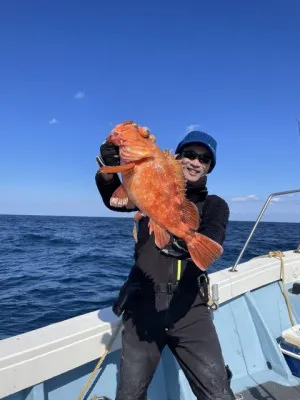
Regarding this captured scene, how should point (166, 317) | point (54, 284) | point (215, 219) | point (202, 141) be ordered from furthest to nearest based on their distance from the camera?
1. point (54, 284)
2. point (202, 141)
3. point (215, 219)
4. point (166, 317)

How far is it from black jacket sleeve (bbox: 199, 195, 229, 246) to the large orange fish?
44 centimetres

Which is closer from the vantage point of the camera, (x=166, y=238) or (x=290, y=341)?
(x=166, y=238)

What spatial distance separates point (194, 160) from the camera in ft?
11.7

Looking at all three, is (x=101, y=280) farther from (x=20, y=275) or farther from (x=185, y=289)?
(x=185, y=289)

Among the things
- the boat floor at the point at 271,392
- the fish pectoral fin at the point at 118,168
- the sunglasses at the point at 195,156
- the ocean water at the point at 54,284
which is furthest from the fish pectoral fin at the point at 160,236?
the ocean water at the point at 54,284

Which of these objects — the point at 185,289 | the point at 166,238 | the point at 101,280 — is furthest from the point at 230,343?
the point at 101,280

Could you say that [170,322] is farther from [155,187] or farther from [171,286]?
[155,187]

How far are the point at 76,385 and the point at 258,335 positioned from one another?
275 centimetres

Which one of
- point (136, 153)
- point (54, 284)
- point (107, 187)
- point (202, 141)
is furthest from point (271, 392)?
point (54, 284)

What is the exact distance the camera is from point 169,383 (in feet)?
13.3

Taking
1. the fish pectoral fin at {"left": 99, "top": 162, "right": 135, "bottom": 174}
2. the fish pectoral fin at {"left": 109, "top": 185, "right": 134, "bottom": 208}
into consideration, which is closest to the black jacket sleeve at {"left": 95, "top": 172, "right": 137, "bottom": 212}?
the fish pectoral fin at {"left": 109, "top": 185, "right": 134, "bottom": 208}

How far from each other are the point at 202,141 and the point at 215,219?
0.80 metres

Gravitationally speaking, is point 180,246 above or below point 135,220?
below

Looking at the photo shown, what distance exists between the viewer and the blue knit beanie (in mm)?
3512
